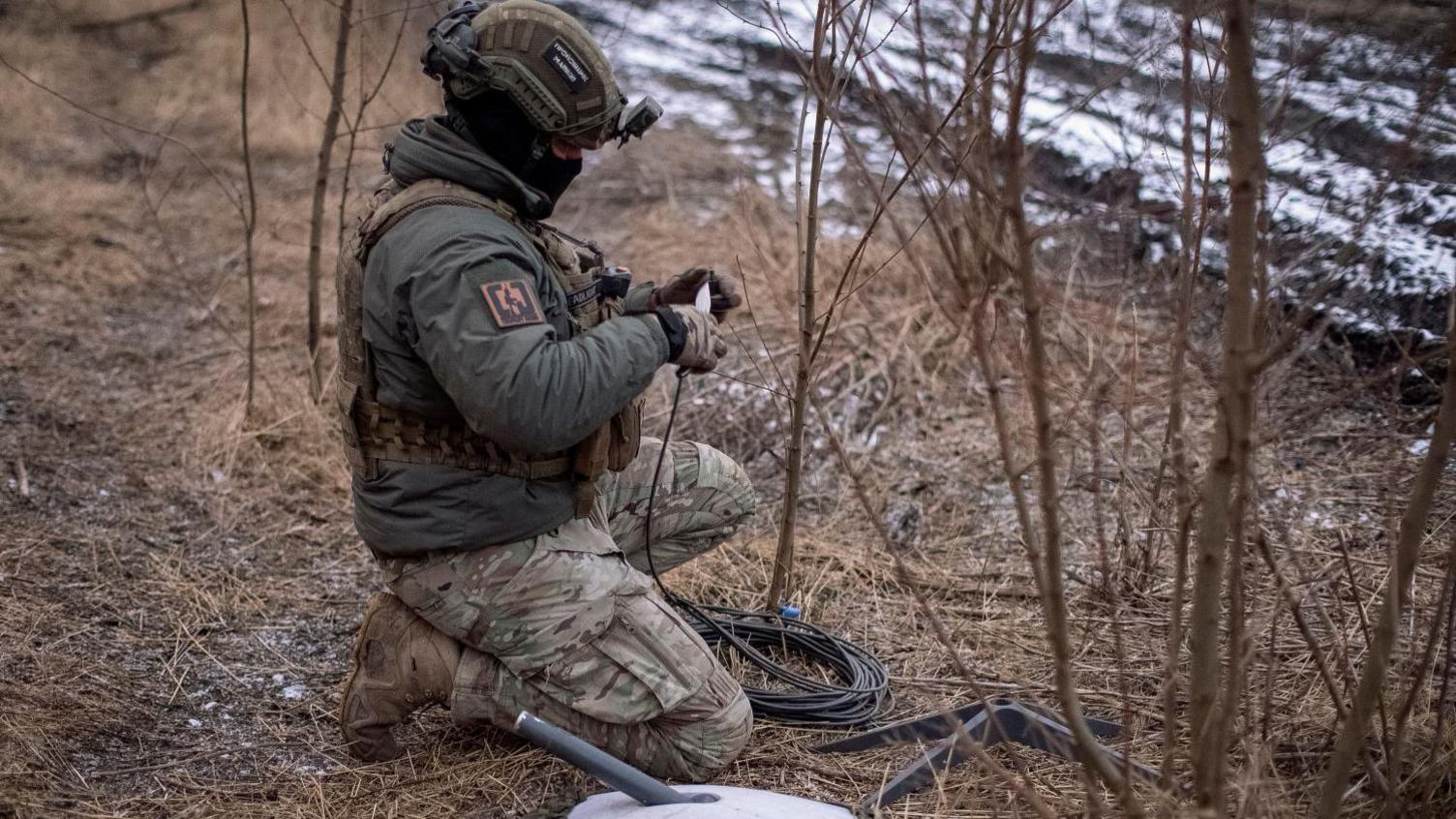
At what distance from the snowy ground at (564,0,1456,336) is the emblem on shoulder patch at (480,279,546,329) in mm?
855

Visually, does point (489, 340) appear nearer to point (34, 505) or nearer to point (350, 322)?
point (350, 322)

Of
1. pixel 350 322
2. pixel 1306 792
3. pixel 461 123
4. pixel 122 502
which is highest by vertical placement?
pixel 461 123

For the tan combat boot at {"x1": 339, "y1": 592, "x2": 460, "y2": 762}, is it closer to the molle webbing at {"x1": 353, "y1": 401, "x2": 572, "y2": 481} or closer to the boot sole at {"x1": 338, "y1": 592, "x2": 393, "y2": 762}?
the boot sole at {"x1": 338, "y1": 592, "x2": 393, "y2": 762}

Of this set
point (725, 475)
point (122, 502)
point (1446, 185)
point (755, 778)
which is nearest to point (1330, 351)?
point (1446, 185)

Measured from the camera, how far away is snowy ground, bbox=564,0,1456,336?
11.4 ft

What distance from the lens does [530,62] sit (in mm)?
2580

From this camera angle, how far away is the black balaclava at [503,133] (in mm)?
2631

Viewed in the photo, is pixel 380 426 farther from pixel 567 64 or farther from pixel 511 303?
pixel 567 64

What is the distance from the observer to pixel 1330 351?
5.04 meters

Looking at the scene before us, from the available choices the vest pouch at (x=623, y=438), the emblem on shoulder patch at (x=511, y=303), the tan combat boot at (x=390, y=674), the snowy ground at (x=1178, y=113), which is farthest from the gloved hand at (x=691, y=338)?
the tan combat boot at (x=390, y=674)

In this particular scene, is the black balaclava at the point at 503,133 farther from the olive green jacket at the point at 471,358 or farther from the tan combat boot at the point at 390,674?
the tan combat boot at the point at 390,674

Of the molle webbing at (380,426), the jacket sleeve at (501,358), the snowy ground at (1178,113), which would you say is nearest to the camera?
the jacket sleeve at (501,358)

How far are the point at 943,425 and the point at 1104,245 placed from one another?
186 cm

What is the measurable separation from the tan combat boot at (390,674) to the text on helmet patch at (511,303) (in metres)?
0.82
